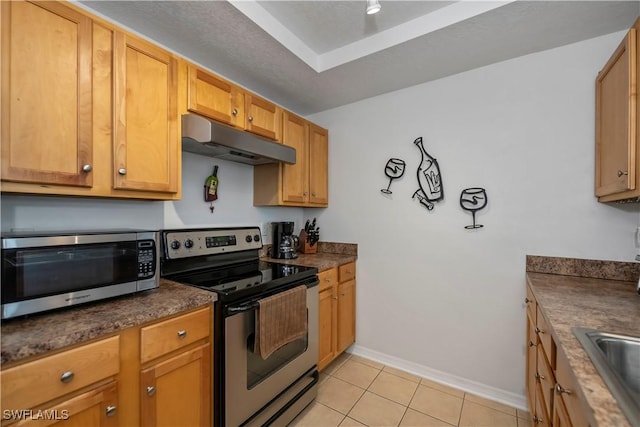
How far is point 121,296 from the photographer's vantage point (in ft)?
4.02

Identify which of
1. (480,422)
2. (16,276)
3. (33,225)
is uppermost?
(33,225)

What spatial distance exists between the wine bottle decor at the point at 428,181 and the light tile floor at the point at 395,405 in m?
1.38

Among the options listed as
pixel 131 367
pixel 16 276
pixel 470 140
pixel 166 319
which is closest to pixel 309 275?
pixel 166 319

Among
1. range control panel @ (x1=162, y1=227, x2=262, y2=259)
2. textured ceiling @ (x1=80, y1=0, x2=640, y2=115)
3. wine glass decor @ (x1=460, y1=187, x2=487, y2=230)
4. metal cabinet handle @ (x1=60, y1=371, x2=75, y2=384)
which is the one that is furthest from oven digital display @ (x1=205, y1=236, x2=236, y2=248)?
wine glass decor @ (x1=460, y1=187, x2=487, y2=230)

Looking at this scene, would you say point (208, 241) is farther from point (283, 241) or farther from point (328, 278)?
point (328, 278)

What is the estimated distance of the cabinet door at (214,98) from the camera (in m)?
1.59

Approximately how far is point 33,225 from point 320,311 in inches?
68.0

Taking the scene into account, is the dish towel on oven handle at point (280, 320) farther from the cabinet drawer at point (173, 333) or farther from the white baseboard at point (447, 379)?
the white baseboard at point (447, 379)

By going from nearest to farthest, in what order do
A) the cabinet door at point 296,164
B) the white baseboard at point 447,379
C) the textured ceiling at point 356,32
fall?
the textured ceiling at point 356,32 < the white baseboard at point 447,379 < the cabinet door at point 296,164

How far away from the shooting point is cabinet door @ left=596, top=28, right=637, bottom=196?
1.24 meters

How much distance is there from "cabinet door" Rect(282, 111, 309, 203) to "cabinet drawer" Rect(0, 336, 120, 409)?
1542 millimetres

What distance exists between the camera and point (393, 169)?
94.7 inches

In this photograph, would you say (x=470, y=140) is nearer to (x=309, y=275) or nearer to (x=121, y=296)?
(x=309, y=275)

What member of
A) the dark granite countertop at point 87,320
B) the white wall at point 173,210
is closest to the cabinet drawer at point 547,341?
the dark granite countertop at point 87,320
